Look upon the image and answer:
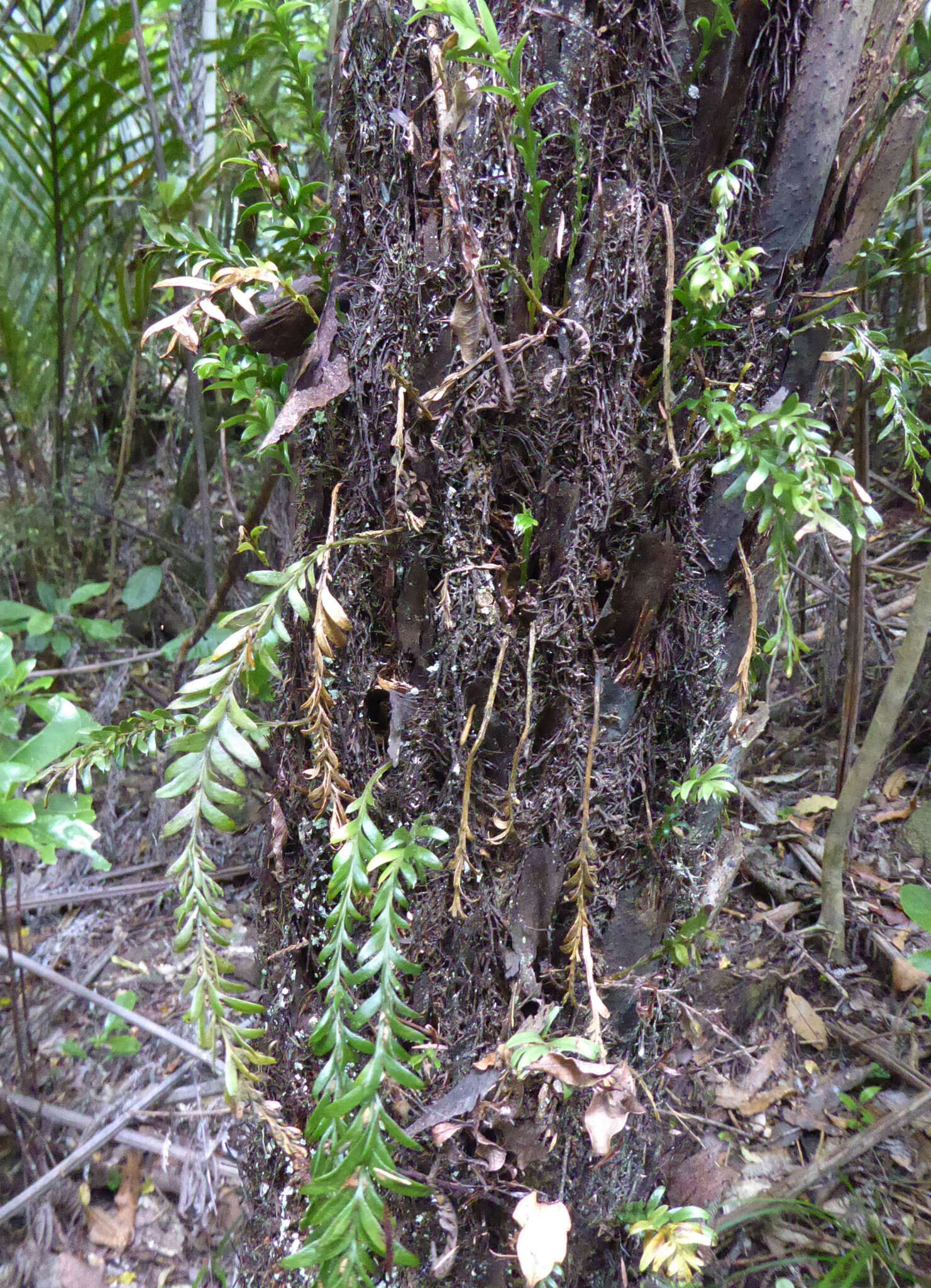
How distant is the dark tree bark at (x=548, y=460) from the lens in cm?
70

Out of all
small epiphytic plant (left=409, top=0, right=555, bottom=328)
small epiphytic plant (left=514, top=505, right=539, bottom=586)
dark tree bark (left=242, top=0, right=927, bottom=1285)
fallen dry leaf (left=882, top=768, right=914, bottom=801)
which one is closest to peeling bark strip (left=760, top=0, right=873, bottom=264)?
dark tree bark (left=242, top=0, right=927, bottom=1285)

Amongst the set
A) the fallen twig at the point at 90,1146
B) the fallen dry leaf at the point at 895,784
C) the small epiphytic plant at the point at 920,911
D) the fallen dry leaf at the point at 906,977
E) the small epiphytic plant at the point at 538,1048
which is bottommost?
the fallen twig at the point at 90,1146

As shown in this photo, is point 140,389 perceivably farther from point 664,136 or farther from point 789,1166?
point 789,1166

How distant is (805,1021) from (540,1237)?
44.2 inches

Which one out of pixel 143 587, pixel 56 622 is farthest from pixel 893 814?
pixel 56 622

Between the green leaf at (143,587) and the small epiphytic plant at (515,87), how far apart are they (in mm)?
2059

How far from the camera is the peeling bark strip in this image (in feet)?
2.38

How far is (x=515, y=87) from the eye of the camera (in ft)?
2.02

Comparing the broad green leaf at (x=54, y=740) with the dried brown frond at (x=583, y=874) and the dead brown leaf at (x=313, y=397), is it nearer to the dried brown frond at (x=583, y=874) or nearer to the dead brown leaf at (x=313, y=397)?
the dead brown leaf at (x=313, y=397)

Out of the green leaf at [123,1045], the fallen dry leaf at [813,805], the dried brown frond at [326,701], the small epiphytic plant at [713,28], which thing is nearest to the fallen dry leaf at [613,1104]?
the dried brown frond at [326,701]

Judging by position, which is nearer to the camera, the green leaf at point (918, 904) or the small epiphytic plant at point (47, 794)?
the small epiphytic plant at point (47, 794)

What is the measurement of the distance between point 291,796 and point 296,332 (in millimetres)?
527

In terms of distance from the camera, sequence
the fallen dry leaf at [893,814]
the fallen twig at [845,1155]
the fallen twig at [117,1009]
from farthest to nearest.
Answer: the fallen dry leaf at [893,814]
the fallen twig at [117,1009]
the fallen twig at [845,1155]

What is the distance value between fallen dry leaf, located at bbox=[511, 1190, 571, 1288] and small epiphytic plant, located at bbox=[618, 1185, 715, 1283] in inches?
7.0
